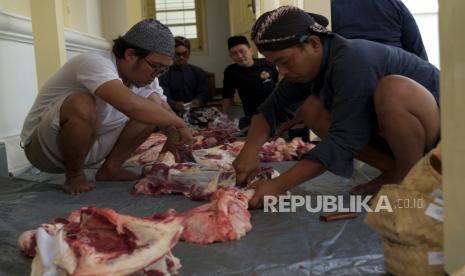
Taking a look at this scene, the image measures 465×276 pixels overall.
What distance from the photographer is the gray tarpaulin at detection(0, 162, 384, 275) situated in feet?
4.50

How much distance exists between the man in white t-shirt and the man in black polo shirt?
2890 millimetres

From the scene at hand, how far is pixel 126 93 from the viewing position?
2.22 meters

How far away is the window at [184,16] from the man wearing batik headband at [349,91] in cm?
827

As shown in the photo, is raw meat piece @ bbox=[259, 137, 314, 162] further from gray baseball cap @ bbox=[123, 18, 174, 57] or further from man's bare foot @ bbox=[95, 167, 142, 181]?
gray baseball cap @ bbox=[123, 18, 174, 57]

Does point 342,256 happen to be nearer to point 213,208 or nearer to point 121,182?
point 213,208

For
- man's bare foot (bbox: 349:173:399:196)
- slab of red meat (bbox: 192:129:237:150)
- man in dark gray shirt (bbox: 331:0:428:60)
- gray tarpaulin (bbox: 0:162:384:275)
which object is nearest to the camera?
gray tarpaulin (bbox: 0:162:384:275)

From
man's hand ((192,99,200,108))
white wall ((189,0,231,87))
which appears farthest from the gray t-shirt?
white wall ((189,0,231,87))

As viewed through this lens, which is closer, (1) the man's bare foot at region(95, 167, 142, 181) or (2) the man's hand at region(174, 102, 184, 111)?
(1) the man's bare foot at region(95, 167, 142, 181)

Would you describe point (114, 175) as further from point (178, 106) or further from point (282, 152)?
point (178, 106)

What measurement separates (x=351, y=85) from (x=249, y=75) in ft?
12.5

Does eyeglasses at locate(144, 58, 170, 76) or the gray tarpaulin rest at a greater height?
A: eyeglasses at locate(144, 58, 170, 76)

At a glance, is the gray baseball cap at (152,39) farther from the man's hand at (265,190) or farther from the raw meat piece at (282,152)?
the raw meat piece at (282,152)

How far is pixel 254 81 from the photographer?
5.55m

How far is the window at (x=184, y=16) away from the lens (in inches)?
399
